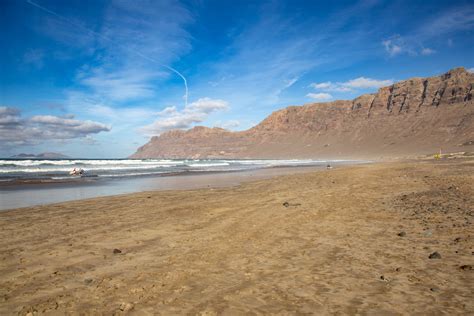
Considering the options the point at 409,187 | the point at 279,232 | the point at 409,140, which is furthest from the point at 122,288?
the point at 409,140

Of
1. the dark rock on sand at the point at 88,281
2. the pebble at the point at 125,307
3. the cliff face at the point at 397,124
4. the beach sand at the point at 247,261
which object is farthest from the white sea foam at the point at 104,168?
the cliff face at the point at 397,124

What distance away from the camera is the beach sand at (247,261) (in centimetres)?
379

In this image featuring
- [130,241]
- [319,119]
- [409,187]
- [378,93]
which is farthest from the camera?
[319,119]

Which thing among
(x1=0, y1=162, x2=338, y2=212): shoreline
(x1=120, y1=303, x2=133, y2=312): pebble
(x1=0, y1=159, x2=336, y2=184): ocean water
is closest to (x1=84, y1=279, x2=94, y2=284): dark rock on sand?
(x1=120, y1=303, x2=133, y2=312): pebble

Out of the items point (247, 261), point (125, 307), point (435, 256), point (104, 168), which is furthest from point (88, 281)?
point (104, 168)

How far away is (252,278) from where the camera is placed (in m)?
4.55

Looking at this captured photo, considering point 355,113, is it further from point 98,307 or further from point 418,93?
point 98,307

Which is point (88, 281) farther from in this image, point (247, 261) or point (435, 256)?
point (435, 256)

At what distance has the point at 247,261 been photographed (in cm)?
534

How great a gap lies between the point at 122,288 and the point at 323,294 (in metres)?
2.87

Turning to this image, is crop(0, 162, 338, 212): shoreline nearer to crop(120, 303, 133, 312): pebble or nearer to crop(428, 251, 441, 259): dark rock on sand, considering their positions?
crop(120, 303, 133, 312): pebble

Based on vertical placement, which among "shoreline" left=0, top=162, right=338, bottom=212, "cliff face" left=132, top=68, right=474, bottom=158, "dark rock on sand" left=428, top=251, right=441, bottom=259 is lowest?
"dark rock on sand" left=428, top=251, right=441, bottom=259

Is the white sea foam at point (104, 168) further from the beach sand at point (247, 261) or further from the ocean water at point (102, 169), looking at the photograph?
the beach sand at point (247, 261)

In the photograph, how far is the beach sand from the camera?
12.4 feet
